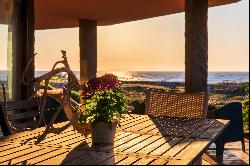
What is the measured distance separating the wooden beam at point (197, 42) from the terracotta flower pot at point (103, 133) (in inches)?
169

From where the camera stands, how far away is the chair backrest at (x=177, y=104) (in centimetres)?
454

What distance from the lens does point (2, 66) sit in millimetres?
5832

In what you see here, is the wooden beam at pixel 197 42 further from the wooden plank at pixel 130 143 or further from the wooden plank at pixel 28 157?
the wooden plank at pixel 28 157

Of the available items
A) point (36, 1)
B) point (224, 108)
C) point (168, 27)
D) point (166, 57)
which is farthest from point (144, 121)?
point (166, 57)

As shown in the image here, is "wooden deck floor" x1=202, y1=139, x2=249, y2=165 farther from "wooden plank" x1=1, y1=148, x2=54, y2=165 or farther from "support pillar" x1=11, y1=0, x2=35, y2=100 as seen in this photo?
"wooden plank" x1=1, y1=148, x2=54, y2=165

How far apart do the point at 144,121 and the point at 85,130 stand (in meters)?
1.22

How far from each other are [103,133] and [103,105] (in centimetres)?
18

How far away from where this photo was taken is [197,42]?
669cm

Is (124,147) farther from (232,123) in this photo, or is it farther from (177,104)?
(232,123)

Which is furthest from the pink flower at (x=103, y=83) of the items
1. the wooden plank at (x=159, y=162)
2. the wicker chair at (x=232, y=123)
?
the wicker chair at (x=232, y=123)

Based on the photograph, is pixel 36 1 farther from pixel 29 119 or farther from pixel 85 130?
pixel 85 130

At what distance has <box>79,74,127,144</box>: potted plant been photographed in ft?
8.35

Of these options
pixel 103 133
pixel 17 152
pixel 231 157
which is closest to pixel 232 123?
pixel 231 157

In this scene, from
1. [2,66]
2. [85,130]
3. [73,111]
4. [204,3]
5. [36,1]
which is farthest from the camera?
[36,1]
